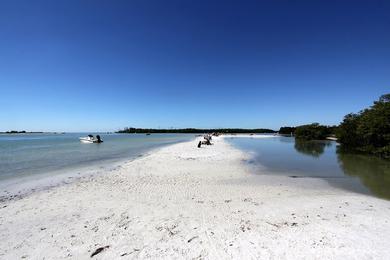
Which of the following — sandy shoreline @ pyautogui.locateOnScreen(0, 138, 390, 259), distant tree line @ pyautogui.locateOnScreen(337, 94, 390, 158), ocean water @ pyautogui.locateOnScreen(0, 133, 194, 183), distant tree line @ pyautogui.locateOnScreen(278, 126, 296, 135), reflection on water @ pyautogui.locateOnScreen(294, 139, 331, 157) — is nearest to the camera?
sandy shoreline @ pyautogui.locateOnScreen(0, 138, 390, 259)

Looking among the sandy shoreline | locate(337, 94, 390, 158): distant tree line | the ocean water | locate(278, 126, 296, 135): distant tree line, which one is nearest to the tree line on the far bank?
locate(337, 94, 390, 158): distant tree line

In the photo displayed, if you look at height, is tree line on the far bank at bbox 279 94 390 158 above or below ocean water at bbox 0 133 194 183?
above

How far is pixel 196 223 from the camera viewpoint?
6586mm

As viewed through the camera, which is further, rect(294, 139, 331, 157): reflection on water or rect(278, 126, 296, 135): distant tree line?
rect(278, 126, 296, 135): distant tree line

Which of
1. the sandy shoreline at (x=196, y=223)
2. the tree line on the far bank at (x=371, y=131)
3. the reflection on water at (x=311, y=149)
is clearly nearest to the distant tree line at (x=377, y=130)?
the tree line on the far bank at (x=371, y=131)

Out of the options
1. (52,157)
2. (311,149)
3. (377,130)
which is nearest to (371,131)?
(377,130)

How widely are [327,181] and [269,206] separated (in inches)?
278

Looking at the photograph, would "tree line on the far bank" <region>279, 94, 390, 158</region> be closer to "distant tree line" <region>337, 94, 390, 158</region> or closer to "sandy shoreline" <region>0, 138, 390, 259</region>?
"distant tree line" <region>337, 94, 390, 158</region>

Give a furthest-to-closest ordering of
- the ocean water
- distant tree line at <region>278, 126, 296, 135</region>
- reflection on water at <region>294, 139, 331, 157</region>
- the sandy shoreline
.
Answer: distant tree line at <region>278, 126, 296, 135</region>, reflection on water at <region>294, 139, 331, 157</region>, the ocean water, the sandy shoreline

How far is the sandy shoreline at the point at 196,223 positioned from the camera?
5020 millimetres

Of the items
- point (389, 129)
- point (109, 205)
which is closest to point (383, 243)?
point (109, 205)

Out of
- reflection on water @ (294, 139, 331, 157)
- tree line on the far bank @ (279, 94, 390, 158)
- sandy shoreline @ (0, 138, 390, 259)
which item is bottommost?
reflection on water @ (294, 139, 331, 157)

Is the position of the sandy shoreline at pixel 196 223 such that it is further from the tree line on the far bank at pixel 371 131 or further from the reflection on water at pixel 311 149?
the reflection on water at pixel 311 149

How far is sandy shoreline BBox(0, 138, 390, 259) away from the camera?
5.02 meters
